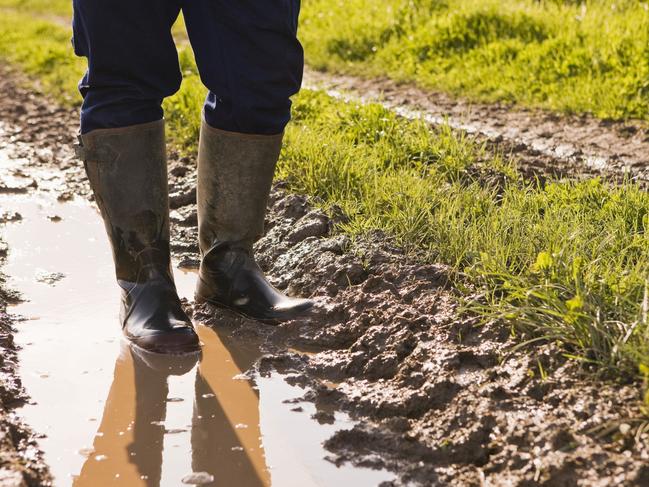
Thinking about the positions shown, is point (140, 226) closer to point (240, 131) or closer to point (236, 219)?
point (236, 219)

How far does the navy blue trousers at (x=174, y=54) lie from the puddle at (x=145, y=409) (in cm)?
65

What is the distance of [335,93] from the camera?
5953 millimetres

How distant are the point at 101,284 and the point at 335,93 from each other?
311cm

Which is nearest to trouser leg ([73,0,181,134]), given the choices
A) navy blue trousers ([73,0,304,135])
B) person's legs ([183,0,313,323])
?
navy blue trousers ([73,0,304,135])

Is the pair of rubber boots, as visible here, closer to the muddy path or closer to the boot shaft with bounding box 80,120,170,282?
the boot shaft with bounding box 80,120,170,282

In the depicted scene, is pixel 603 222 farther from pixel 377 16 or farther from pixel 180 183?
pixel 377 16

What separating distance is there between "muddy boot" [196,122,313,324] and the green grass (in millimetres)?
2743

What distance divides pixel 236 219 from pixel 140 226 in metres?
0.32

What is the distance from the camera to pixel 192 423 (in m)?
2.26

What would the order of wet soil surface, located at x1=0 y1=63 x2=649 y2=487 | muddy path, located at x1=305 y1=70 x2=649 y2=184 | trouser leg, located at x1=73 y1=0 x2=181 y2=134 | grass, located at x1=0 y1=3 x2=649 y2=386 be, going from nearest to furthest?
wet soil surface, located at x1=0 y1=63 x2=649 y2=487 < grass, located at x1=0 y1=3 x2=649 y2=386 < trouser leg, located at x1=73 y1=0 x2=181 y2=134 < muddy path, located at x1=305 y1=70 x2=649 y2=184

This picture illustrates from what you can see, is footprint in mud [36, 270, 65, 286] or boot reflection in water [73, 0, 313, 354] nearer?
boot reflection in water [73, 0, 313, 354]

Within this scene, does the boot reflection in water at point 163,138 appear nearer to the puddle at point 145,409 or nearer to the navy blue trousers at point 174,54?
the navy blue trousers at point 174,54

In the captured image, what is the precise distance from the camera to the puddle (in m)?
2.04

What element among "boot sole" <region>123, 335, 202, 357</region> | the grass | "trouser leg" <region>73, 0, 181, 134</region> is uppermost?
"trouser leg" <region>73, 0, 181, 134</region>
